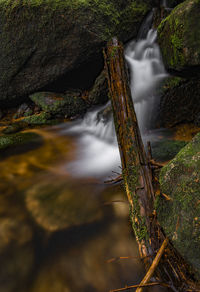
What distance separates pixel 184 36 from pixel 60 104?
182 inches

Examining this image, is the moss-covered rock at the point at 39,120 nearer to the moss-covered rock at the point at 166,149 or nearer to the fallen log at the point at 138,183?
the moss-covered rock at the point at 166,149

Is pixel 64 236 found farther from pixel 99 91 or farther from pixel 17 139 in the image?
pixel 99 91

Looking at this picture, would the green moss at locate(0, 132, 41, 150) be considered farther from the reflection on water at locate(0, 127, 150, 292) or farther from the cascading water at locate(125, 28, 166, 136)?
the cascading water at locate(125, 28, 166, 136)

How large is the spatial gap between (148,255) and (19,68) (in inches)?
291

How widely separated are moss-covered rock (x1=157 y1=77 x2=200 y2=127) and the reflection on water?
3.06 metres

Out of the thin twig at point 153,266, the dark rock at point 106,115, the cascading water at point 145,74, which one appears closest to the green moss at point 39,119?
the dark rock at point 106,115

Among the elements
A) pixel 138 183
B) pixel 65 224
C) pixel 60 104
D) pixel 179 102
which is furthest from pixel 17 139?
pixel 179 102

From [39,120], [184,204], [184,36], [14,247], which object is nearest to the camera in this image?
[184,204]

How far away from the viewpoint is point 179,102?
4.75m

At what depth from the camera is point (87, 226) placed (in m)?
1.86

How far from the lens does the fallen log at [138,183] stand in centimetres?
112

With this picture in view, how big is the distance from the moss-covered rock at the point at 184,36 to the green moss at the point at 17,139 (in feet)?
13.8

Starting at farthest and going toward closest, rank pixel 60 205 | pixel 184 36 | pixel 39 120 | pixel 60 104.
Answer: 1. pixel 60 104
2. pixel 39 120
3. pixel 184 36
4. pixel 60 205

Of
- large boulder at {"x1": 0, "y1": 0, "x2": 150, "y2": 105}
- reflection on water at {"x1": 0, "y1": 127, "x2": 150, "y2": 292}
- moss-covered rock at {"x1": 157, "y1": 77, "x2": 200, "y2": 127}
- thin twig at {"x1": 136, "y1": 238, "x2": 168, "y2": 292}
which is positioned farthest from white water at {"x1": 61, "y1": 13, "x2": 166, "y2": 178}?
thin twig at {"x1": 136, "y1": 238, "x2": 168, "y2": 292}
